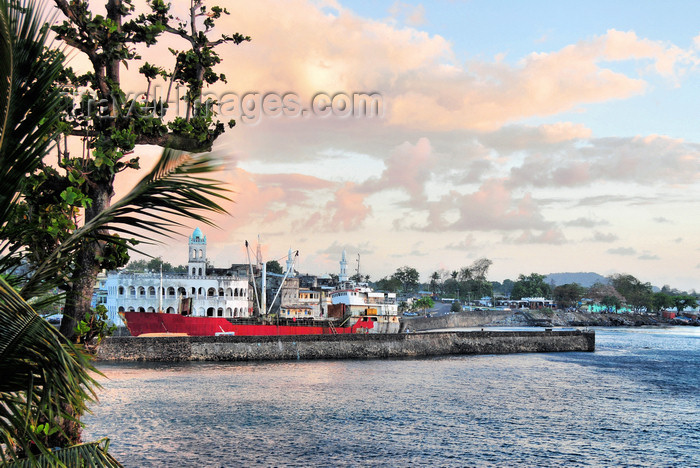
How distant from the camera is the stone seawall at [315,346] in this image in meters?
52.8

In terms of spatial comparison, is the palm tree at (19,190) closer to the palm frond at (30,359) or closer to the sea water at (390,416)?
the palm frond at (30,359)

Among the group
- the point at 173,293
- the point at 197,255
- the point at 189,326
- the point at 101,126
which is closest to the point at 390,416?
the point at 101,126

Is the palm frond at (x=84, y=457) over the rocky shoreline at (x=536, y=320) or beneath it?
over

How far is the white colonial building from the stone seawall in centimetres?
2293

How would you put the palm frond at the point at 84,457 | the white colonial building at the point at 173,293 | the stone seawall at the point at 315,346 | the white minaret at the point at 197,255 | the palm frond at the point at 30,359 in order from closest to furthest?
1. the palm frond at the point at 30,359
2. the palm frond at the point at 84,457
3. the stone seawall at the point at 315,346
4. the white colonial building at the point at 173,293
5. the white minaret at the point at 197,255

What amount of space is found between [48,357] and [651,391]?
149 feet

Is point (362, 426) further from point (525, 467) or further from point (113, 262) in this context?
point (113, 262)

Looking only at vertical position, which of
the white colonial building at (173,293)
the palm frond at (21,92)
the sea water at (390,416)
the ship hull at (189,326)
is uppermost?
the palm frond at (21,92)

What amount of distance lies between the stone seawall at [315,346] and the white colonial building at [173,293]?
2293 cm

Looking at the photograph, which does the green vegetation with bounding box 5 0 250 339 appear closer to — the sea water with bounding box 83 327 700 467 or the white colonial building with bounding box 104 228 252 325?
the sea water with bounding box 83 327 700 467

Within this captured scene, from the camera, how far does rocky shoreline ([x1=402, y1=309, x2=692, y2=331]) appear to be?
14596 cm

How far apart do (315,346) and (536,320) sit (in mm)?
→ 130562

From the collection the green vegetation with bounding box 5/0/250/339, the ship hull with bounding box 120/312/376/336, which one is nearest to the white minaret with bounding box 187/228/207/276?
the ship hull with bounding box 120/312/376/336

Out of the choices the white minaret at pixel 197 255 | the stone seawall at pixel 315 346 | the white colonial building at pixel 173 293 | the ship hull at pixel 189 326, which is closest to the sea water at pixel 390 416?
the stone seawall at pixel 315 346
